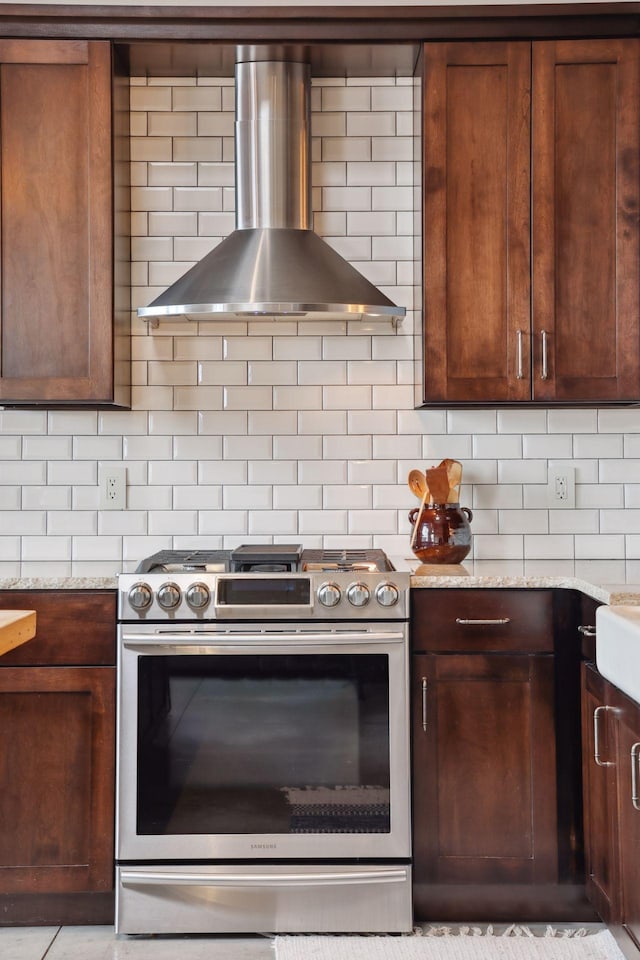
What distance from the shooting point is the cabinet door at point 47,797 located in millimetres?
2432

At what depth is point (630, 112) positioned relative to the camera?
2.71 m

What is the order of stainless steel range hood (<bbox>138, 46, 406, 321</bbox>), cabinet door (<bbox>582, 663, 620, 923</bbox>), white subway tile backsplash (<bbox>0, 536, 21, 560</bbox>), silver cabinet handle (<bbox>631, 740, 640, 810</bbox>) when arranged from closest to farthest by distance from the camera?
silver cabinet handle (<bbox>631, 740, 640, 810</bbox>)
cabinet door (<bbox>582, 663, 620, 923</bbox>)
stainless steel range hood (<bbox>138, 46, 406, 321</bbox>)
white subway tile backsplash (<bbox>0, 536, 21, 560</bbox>)

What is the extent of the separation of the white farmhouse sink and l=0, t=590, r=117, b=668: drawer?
4.60ft

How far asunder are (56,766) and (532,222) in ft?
6.98

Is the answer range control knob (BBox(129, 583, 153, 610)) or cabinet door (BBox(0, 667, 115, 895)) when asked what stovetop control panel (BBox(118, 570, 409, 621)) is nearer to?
range control knob (BBox(129, 583, 153, 610))

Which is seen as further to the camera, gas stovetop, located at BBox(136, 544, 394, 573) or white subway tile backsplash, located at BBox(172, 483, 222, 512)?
white subway tile backsplash, located at BBox(172, 483, 222, 512)

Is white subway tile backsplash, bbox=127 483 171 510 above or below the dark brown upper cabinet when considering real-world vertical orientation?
below

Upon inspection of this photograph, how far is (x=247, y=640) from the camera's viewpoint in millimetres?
2410

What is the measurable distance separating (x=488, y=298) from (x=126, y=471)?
1348 mm

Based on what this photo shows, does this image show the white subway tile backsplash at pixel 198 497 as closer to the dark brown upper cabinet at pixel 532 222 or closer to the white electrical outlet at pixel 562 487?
the dark brown upper cabinet at pixel 532 222

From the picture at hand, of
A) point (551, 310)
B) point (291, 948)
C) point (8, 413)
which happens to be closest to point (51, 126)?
point (8, 413)

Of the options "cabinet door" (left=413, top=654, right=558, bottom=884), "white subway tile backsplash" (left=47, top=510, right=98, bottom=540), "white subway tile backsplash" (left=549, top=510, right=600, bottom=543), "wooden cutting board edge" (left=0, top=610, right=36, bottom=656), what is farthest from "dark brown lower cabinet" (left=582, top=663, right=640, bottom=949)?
"white subway tile backsplash" (left=47, top=510, right=98, bottom=540)

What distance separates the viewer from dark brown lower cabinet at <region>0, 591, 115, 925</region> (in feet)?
7.98

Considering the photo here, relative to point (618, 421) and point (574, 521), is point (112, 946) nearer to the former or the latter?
point (574, 521)
